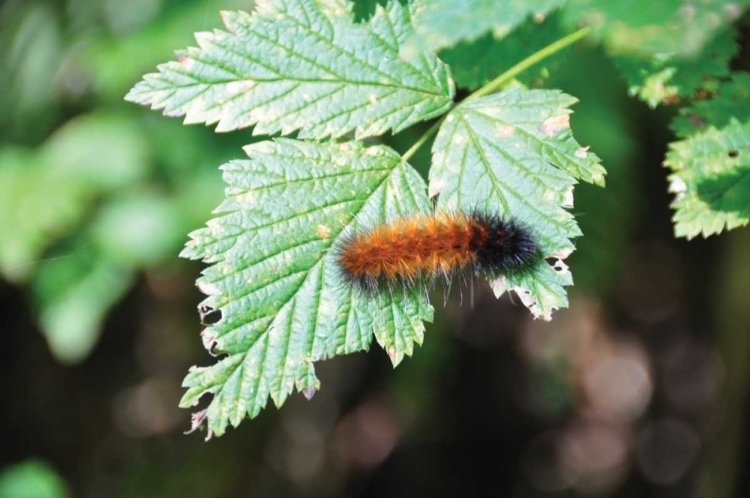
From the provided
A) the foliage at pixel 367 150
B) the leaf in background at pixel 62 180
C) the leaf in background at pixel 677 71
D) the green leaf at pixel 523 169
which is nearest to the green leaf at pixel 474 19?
the foliage at pixel 367 150

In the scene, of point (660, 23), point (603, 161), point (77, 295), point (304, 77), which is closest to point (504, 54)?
point (304, 77)

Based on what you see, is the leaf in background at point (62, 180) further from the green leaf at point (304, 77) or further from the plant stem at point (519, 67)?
the plant stem at point (519, 67)

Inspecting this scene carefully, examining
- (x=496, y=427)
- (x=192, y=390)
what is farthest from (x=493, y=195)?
(x=496, y=427)

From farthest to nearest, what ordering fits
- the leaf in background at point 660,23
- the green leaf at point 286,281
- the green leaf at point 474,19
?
the green leaf at point 286,281, the green leaf at point 474,19, the leaf in background at point 660,23

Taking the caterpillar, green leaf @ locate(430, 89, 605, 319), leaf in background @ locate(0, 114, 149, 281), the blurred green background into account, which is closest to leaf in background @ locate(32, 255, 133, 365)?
leaf in background @ locate(0, 114, 149, 281)

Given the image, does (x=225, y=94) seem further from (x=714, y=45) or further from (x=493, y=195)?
(x=714, y=45)

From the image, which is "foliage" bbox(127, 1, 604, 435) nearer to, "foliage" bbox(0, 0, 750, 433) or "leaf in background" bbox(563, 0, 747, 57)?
"foliage" bbox(0, 0, 750, 433)
